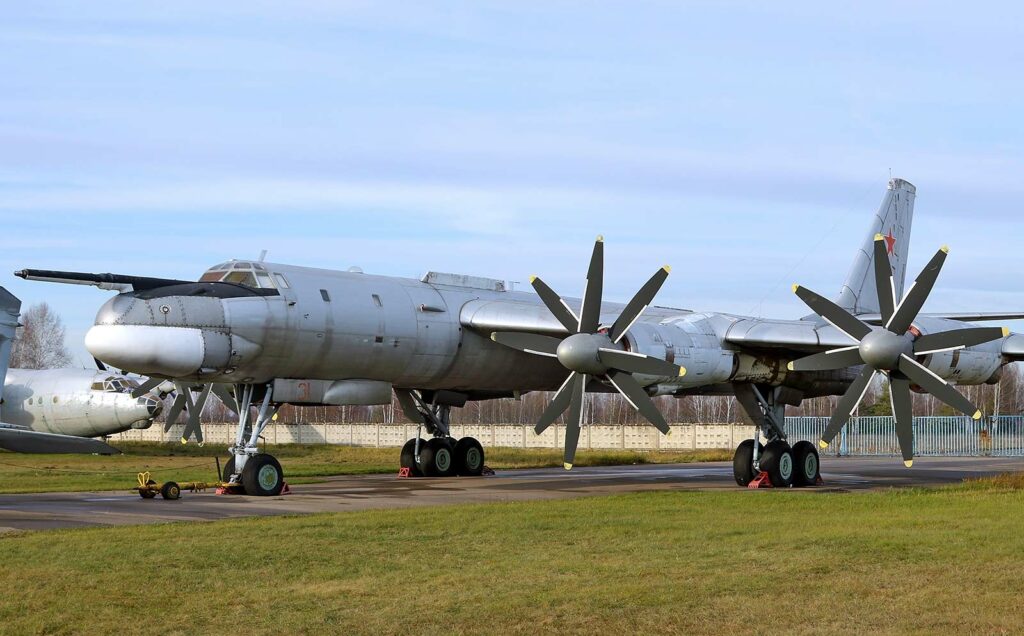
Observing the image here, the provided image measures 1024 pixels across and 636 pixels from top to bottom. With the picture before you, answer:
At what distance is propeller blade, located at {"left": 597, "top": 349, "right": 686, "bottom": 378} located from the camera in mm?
19578

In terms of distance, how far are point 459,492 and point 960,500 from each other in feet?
26.4

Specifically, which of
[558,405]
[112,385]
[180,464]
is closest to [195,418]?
[558,405]

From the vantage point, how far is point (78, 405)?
4031 cm

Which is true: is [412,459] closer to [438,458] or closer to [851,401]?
[438,458]

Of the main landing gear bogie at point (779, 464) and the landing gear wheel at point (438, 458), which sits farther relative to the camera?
the landing gear wheel at point (438, 458)

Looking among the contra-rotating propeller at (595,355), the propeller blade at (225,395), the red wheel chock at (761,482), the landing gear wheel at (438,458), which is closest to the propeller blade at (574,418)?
the contra-rotating propeller at (595,355)

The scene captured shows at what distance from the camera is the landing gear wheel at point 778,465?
73.7 feet

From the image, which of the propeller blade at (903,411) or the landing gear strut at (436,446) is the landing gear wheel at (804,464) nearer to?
the propeller blade at (903,411)

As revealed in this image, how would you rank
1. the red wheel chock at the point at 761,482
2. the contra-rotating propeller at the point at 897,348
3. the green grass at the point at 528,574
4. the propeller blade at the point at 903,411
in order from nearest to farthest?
the green grass at the point at 528,574 < the contra-rotating propeller at the point at 897,348 < the propeller blade at the point at 903,411 < the red wheel chock at the point at 761,482

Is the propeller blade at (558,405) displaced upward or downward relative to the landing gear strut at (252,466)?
upward

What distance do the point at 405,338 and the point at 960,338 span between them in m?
9.55

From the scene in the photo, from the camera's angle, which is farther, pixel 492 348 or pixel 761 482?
pixel 492 348

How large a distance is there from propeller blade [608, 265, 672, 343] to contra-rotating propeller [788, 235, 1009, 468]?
102 inches

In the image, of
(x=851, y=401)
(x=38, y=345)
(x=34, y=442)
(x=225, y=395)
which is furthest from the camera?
(x=38, y=345)
